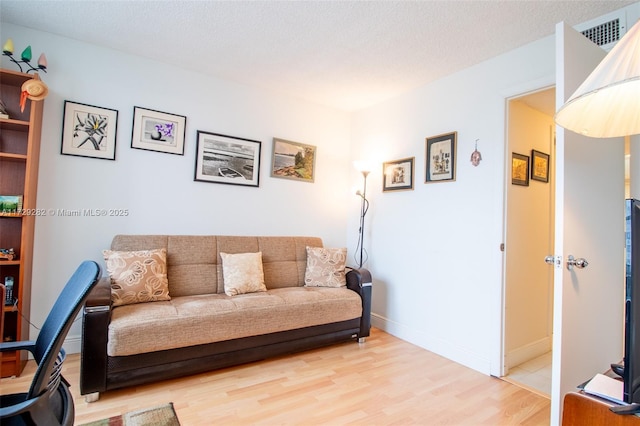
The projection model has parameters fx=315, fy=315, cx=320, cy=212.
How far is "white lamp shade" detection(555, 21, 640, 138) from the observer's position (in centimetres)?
89

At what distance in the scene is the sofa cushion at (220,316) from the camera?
1973 millimetres

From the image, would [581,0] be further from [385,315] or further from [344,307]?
[385,315]

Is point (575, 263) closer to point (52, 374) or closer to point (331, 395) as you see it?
point (331, 395)

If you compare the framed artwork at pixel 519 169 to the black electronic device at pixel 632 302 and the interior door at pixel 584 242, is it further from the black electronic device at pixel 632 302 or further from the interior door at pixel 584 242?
the black electronic device at pixel 632 302

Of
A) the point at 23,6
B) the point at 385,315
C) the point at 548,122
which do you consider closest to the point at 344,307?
the point at 385,315

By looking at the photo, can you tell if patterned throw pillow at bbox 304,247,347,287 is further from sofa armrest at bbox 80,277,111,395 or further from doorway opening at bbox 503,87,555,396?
sofa armrest at bbox 80,277,111,395

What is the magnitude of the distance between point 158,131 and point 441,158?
2.61 m

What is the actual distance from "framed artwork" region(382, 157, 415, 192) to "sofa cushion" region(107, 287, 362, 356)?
48.2 inches

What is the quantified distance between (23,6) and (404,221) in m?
3.45

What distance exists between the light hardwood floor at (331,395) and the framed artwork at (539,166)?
1.76 m

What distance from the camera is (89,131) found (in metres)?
2.61

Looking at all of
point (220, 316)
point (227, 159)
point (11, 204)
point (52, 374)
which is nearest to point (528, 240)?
point (220, 316)

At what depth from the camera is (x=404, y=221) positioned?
3.28 m

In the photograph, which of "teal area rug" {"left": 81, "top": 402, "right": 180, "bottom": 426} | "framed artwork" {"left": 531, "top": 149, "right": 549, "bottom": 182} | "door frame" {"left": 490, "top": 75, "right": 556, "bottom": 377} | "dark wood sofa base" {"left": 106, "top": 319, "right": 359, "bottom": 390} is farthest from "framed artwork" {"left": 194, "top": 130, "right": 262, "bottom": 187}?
"framed artwork" {"left": 531, "top": 149, "right": 549, "bottom": 182}
